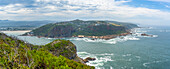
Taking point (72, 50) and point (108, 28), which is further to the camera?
point (108, 28)

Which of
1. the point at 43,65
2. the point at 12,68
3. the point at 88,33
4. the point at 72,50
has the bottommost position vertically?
the point at 88,33

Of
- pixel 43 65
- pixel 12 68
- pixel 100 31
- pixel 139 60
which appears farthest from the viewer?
pixel 100 31

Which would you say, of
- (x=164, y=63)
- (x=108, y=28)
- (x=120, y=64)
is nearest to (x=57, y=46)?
(x=120, y=64)

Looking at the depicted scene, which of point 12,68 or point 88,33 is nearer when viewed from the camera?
point 12,68

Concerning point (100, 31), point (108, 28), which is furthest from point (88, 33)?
point (108, 28)

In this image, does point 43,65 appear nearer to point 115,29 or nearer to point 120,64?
point 120,64

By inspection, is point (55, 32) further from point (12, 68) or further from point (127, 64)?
point (12, 68)

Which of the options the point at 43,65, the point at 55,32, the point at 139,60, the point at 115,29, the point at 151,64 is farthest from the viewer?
the point at 115,29

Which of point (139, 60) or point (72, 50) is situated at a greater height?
point (72, 50)

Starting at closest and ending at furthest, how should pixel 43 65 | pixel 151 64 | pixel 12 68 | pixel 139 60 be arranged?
pixel 12 68 → pixel 43 65 → pixel 151 64 → pixel 139 60
